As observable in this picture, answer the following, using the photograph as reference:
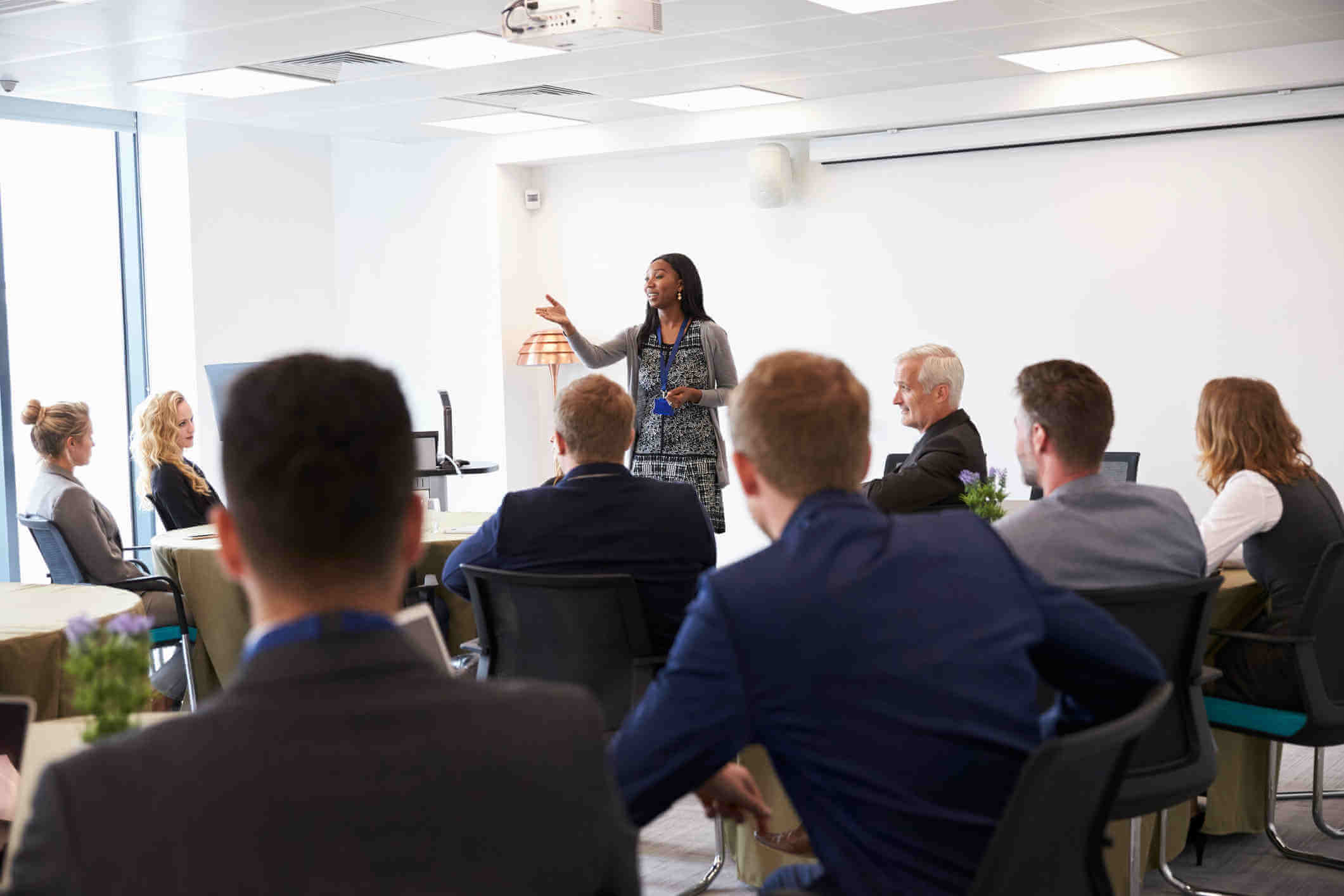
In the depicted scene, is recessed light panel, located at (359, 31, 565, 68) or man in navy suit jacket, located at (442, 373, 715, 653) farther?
recessed light panel, located at (359, 31, 565, 68)

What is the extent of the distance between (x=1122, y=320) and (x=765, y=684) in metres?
6.67

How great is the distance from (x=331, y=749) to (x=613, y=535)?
2163 mm

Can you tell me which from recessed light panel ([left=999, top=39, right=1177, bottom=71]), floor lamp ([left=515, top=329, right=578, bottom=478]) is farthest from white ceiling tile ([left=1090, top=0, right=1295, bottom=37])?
floor lamp ([left=515, top=329, right=578, bottom=478])

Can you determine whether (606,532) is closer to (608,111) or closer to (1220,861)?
(1220,861)

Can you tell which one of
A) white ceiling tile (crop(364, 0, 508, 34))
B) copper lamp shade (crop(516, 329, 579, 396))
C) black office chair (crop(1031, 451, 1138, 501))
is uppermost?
white ceiling tile (crop(364, 0, 508, 34))

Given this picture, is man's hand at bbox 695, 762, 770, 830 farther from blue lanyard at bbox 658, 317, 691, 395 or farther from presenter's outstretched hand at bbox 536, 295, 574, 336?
presenter's outstretched hand at bbox 536, 295, 574, 336

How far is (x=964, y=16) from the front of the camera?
19.4ft

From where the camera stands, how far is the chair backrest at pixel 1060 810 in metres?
1.42

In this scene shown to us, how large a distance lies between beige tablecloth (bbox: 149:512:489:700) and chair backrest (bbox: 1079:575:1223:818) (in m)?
2.66

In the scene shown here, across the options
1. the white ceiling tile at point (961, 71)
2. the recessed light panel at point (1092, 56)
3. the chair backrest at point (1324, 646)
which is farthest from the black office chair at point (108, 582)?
the recessed light panel at point (1092, 56)

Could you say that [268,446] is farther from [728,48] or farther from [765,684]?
[728,48]

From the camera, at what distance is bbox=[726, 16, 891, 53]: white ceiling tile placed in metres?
5.98

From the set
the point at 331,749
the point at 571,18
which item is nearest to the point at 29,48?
the point at 571,18

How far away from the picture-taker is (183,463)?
18.5 feet
